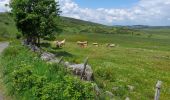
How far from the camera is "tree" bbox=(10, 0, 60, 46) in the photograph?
6044cm

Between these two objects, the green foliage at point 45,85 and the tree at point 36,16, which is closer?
the green foliage at point 45,85

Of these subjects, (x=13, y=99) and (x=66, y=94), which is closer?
(x=66, y=94)

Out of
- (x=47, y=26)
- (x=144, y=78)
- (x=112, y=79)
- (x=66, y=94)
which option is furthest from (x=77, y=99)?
(x=47, y=26)

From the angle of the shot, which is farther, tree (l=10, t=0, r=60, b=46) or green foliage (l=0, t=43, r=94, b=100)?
tree (l=10, t=0, r=60, b=46)

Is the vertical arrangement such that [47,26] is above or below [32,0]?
below

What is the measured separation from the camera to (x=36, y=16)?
59.7 metres

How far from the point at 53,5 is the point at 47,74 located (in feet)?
144

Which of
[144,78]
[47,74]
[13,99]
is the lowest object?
[144,78]

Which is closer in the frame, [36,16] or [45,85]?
[45,85]

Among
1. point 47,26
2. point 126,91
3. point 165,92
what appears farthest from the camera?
point 47,26

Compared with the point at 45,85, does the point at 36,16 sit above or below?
above

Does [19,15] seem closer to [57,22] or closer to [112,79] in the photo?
[57,22]

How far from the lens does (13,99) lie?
19781 millimetres

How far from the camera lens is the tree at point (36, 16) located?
60438 millimetres
